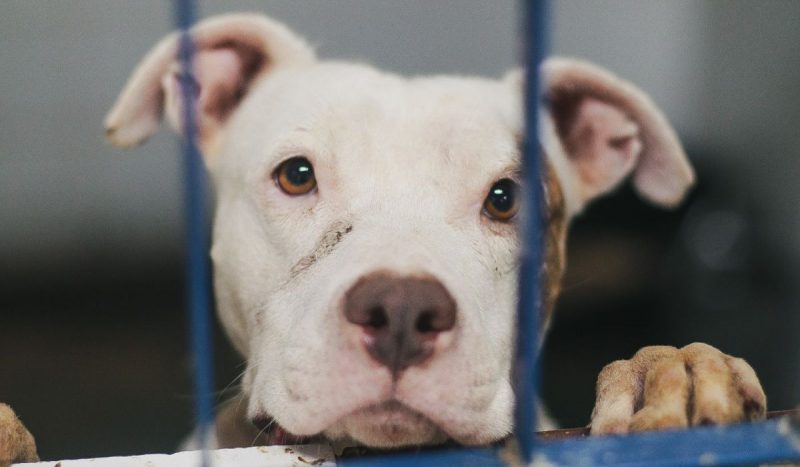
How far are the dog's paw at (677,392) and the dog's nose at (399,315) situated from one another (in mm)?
355

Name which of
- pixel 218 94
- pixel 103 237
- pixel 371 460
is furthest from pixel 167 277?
pixel 371 460

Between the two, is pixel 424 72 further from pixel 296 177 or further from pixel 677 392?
pixel 677 392

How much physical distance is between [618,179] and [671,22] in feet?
16.3

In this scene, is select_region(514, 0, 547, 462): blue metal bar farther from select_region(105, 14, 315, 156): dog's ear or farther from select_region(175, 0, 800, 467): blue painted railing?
select_region(105, 14, 315, 156): dog's ear

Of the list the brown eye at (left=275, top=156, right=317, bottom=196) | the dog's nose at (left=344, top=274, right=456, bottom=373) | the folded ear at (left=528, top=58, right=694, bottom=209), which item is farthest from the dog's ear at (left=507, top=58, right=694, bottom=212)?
the dog's nose at (left=344, top=274, right=456, bottom=373)

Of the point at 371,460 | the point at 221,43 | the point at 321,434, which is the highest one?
the point at 221,43

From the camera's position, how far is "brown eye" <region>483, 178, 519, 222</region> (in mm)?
2289

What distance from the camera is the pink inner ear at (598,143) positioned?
2.95 meters

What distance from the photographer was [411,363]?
5.34ft

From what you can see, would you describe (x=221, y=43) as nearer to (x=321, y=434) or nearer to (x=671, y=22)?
(x=321, y=434)

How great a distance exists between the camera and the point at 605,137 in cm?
299

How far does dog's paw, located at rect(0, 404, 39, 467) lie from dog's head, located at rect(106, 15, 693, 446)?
495 millimetres

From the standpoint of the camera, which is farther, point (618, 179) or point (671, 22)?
point (671, 22)

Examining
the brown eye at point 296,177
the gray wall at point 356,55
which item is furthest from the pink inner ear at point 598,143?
the gray wall at point 356,55
